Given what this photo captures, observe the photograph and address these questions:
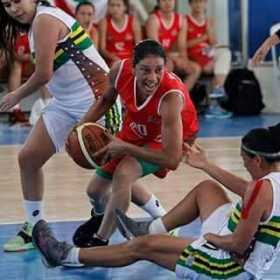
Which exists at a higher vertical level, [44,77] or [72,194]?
[44,77]

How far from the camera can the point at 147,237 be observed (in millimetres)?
4262

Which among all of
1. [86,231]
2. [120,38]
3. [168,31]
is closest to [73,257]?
[86,231]

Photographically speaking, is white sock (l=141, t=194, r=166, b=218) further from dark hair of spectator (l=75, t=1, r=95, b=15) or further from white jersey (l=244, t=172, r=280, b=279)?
dark hair of spectator (l=75, t=1, r=95, b=15)

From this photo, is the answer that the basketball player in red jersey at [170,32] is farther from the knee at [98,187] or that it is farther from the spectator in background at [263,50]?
the knee at [98,187]

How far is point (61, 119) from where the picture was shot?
5.07 metres

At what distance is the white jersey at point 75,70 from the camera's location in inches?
197

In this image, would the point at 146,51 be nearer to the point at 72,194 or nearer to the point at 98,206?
the point at 98,206

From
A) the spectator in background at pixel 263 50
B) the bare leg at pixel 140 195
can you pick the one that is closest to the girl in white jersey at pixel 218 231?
the bare leg at pixel 140 195

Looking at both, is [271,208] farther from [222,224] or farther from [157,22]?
[157,22]

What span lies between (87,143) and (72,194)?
1889mm

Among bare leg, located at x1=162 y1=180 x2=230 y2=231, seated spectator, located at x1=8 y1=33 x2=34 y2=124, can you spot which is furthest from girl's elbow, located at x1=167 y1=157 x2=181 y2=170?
seated spectator, located at x1=8 y1=33 x2=34 y2=124

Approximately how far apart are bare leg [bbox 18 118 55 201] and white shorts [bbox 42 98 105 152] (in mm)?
35

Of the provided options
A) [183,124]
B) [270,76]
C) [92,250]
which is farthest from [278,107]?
[92,250]

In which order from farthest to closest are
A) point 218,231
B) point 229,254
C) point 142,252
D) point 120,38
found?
1. point 120,38
2. point 142,252
3. point 218,231
4. point 229,254
